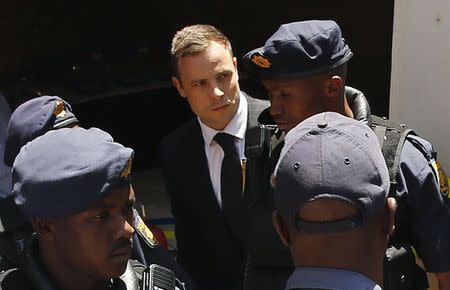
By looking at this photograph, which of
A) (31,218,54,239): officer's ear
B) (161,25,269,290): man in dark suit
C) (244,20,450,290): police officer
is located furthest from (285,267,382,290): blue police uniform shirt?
(161,25,269,290): man in dark suit

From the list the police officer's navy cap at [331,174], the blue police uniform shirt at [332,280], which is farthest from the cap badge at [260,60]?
the blue police uniform shirt at [332,280]

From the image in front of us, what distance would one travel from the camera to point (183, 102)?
20.4 feet

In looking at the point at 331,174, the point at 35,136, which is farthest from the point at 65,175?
the point at 35,136

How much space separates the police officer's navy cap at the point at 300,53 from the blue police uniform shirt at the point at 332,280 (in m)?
0.90

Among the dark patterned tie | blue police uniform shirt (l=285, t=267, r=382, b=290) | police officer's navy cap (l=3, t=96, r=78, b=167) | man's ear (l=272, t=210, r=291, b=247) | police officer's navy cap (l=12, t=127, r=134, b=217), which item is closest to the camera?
blue police uniform shirt (l=285, t=267, r=382, b=290)

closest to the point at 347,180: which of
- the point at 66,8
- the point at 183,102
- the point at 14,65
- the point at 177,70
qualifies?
the point at 177,70

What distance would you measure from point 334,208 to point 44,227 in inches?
26.6

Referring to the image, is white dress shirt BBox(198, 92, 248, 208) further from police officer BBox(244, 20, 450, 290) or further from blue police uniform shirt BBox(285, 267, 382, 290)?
blue police uniform shirt BBox(285, 267, 382, 290)

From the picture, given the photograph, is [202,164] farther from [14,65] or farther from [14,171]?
[14,65]

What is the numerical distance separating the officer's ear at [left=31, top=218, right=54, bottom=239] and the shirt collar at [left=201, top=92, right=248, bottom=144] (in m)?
1.00

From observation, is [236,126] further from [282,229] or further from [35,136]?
[282,229]

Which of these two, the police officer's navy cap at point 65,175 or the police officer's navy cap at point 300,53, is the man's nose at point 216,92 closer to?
the police officer's navy cap at point 300,53

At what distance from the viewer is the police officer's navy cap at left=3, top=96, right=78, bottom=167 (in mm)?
2281

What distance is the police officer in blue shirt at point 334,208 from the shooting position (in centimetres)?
137
